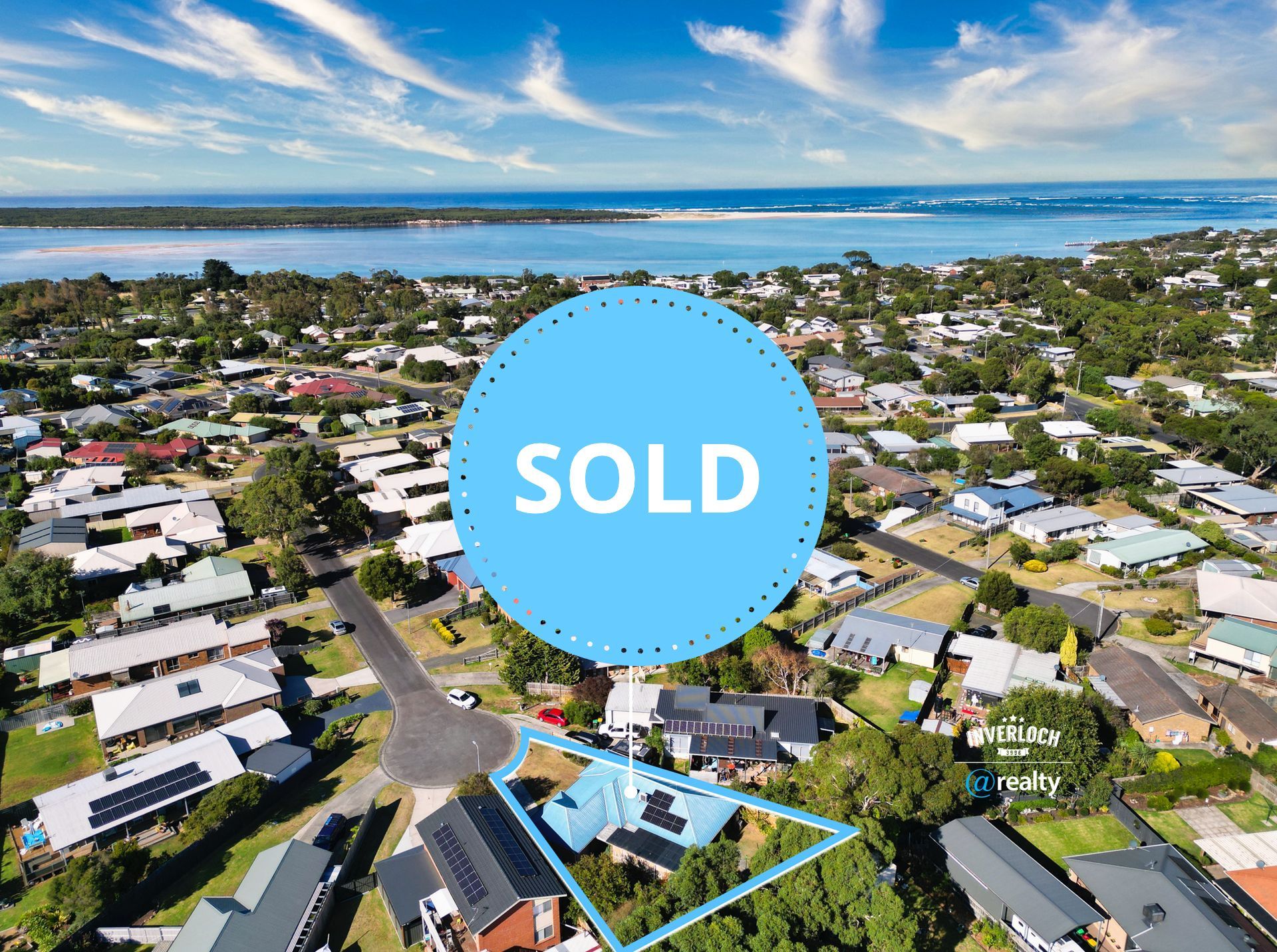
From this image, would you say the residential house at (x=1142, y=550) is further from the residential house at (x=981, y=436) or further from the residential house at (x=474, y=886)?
the residential house at (x=474, y=886)

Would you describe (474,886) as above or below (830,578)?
above

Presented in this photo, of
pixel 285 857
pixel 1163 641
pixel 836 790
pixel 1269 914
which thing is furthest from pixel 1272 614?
pixel 285 857

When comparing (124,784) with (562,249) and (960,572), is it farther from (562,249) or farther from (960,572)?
(562,249)

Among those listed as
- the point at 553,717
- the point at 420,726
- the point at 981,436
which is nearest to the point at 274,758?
the point at 420,726

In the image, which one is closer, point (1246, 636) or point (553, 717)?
point (553, 717)

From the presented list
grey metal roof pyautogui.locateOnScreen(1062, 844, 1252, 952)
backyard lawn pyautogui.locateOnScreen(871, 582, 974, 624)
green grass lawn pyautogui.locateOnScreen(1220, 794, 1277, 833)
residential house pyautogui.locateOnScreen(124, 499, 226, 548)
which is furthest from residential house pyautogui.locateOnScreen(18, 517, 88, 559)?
green grass lawn pyautogui.locateOnScreen(1220, 794, 1277, 833)

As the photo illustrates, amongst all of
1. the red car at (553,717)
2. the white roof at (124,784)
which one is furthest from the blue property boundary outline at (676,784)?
the white roof at (124,784)

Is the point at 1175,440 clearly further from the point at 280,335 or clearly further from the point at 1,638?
the point at 280,335
